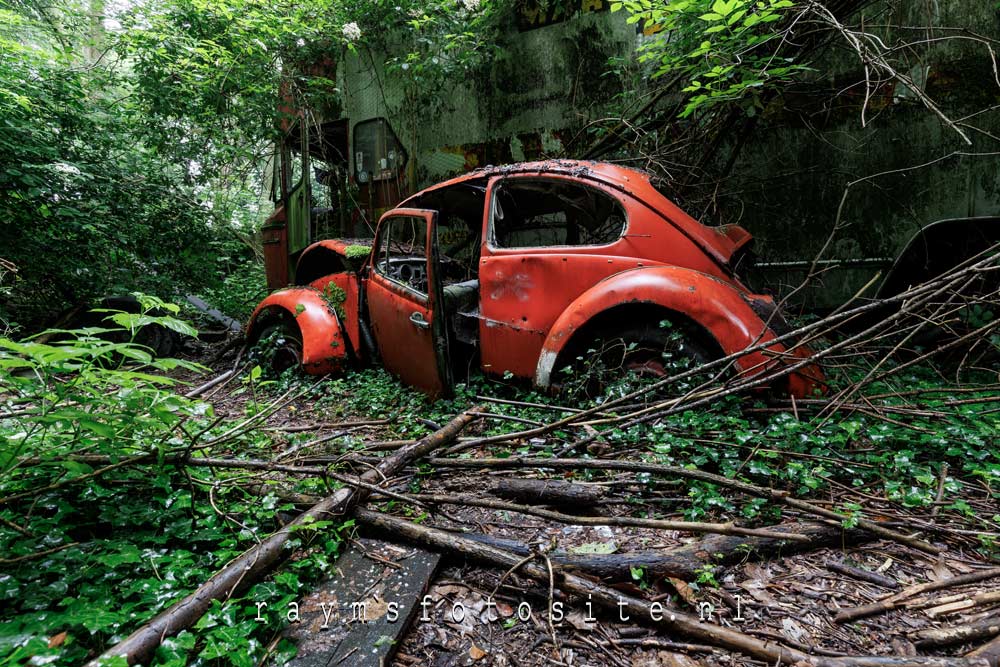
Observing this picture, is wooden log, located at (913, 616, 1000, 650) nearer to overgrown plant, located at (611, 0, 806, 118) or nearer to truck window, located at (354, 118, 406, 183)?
overgrown plant, located at (611, 0, 806, 118)

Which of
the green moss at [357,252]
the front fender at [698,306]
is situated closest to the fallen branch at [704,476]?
the front fender at [698,306]

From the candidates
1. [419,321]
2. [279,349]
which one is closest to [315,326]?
[279,349]

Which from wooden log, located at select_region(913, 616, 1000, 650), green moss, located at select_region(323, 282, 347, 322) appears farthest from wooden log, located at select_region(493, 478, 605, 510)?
green moss, located at select_region(323, 282, 347, 322)

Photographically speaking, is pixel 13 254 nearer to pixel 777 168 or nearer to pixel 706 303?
pixel 706 303

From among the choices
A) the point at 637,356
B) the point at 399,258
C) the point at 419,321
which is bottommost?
the point at 637,356

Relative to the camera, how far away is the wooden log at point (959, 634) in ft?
4.06

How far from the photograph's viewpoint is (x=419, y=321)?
328 centimetres

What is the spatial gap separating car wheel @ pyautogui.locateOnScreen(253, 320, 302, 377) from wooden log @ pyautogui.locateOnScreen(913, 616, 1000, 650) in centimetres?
434

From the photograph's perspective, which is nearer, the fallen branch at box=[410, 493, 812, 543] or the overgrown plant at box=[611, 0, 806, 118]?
the fallen branch at box=[410, 493, 812, 543]

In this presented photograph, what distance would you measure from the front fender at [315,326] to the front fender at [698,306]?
2.19 meters

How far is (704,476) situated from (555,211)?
2.76 meters

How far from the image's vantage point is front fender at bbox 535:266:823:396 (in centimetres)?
251

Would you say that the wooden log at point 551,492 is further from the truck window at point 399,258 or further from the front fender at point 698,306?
the truck window at point 399,258

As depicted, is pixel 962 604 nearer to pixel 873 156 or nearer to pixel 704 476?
pixel 704 476
